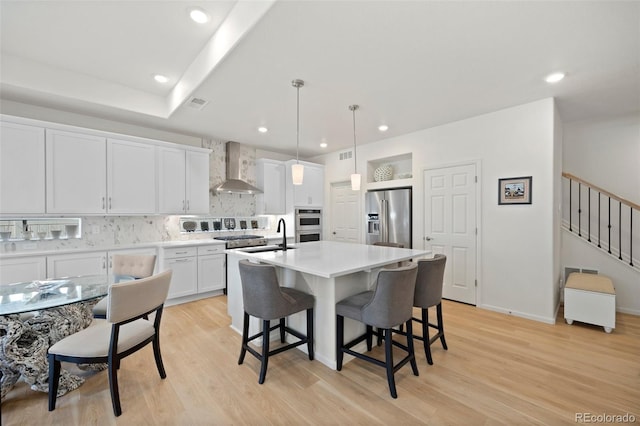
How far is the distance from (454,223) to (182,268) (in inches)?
165

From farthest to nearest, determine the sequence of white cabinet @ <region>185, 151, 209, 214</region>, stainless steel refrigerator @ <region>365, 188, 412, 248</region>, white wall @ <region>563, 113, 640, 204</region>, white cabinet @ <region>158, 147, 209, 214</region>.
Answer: stainless steel refrigerator @ <region>365, 188, 412, 248</region>
white cabinet @ <region>185, 151, 209, 214</region>
white cabinet @ <region>158, 147, 209, 214</region>
white wall @ <region>563, 113, 640, 204</region>

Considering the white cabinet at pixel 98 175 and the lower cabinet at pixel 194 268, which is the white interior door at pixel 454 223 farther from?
the white cabinet at pixel 98 175

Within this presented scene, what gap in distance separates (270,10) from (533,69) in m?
2.54

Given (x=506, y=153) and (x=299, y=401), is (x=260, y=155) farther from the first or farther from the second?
(x=299, y=401)

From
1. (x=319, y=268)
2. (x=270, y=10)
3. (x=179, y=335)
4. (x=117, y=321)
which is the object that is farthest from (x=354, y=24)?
(x=179, y=335)

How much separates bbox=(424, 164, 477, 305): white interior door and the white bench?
1020mm

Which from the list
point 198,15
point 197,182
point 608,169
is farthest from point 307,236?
point 608,169

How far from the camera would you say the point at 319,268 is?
2002 mm

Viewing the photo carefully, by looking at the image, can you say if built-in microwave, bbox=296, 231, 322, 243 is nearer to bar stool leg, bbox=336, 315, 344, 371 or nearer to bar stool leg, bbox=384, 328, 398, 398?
bar stool leg, bbox=336, 315, 344, 371

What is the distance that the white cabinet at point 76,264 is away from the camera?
3218mm

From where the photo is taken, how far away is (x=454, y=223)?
13.3 feet

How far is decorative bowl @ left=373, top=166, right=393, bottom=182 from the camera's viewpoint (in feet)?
16.6

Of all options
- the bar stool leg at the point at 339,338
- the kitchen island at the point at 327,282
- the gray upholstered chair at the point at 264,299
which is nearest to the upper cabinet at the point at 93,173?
the kitchen island at the point at 327,282

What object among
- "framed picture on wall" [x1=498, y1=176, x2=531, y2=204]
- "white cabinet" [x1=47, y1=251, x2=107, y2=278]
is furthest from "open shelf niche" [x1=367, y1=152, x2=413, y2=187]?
"white cabinet" [x1=47, y1=251, x2=107, y2=278]
